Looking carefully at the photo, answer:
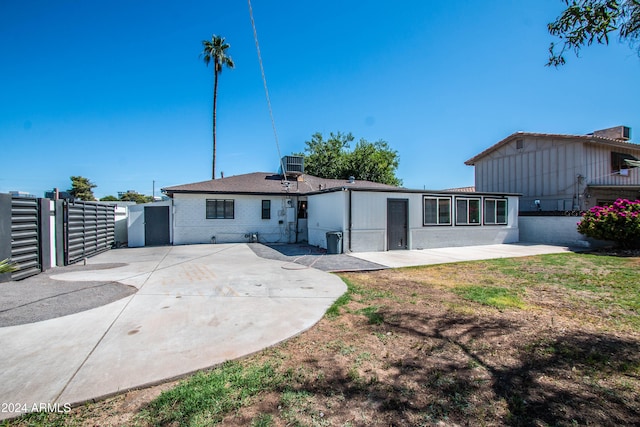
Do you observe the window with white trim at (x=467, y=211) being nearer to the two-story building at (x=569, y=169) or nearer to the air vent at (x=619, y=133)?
the two-story building at (x=569, y=169)

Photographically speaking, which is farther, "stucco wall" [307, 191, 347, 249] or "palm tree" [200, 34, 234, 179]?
"palm tree" [200, 34, 234, 179]

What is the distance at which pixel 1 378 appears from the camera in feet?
9.07

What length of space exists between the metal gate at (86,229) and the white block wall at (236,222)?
2905 millimetres

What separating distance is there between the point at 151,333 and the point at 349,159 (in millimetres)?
30053

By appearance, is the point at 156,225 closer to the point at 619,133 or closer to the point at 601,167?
the point at 601,167

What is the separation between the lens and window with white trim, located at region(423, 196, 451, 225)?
13.7 metres

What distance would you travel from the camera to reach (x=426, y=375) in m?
2.95

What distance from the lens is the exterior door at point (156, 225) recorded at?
50.2 ft

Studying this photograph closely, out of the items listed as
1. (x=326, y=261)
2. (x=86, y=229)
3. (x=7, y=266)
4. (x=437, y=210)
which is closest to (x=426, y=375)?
(x=326, y=261)

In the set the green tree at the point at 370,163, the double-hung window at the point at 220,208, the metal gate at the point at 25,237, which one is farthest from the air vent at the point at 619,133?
the metal gate at the point at 25,237

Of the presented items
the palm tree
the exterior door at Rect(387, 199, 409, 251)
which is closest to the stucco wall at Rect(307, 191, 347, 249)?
the exterior door at Rect(387, 199, 409, 251)

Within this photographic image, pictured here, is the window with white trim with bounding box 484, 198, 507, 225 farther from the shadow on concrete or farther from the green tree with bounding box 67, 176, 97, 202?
the green tree with bounding box 67, 176, 97, 202

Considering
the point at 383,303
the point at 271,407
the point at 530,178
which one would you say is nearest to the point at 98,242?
the point at 383,303

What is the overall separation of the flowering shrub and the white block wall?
1395 centimetres
